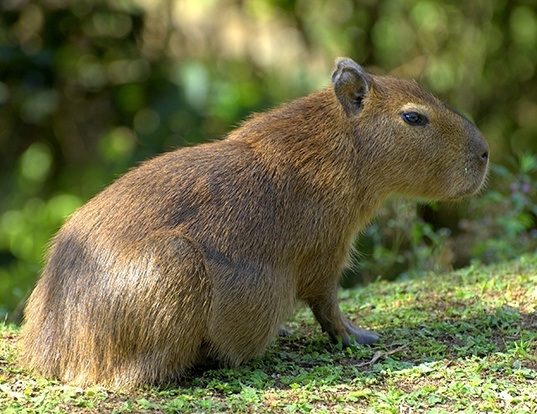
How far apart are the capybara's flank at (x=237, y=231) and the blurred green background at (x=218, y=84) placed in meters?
1.82

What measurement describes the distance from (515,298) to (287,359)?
1.57m

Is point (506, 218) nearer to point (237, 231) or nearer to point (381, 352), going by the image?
point (381, 352)

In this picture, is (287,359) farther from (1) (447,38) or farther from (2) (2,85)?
(1) (447,38)

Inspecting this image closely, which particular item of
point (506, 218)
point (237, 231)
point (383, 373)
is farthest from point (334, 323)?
point (506, 218)

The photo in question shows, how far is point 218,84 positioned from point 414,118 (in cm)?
529

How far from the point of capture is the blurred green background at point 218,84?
790 cm

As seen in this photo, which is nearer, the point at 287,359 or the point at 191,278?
the point at 191,278

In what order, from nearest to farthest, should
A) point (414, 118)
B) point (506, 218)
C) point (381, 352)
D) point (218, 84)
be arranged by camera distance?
point (381, 352) → point (414, 118) → point (506, 218) → point (218, 84)

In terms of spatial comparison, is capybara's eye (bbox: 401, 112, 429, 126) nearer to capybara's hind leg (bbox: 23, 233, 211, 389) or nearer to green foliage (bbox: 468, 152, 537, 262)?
capybara's hind leg (bbox: 23, 233, 211, 389)

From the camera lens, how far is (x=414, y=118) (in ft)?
16.0

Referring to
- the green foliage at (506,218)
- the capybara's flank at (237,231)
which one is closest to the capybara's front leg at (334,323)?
the capybara's flank at (237,231)

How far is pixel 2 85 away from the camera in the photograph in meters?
9.94

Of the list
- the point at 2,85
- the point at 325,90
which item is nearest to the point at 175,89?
the point at 2,85

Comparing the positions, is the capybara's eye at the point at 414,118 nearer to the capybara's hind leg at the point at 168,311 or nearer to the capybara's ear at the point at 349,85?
the capybara's ear at the point at 349,85
